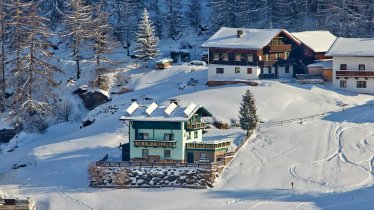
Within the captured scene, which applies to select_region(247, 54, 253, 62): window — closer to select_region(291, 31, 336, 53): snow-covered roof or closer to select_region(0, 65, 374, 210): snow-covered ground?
select_region(0, 65, 374, 210): snow-covered ground

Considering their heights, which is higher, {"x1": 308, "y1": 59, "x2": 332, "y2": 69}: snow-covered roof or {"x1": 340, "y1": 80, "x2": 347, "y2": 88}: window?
{"x1": 308, "y1": 59, "x2": 332, "y2": 69}: snow-covered roof

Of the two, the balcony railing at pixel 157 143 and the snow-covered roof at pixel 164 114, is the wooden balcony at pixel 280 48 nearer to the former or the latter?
the snow-covered roof at pixel 164 114

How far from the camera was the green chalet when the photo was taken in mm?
66562

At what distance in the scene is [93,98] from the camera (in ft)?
289

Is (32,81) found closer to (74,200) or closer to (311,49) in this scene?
(311,49)

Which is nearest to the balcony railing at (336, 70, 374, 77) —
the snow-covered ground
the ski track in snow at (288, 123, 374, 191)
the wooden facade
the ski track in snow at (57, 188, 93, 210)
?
the snow-covered ground

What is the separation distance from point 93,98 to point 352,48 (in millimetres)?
24262

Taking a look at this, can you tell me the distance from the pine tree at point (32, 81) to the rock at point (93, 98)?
9.84 ft

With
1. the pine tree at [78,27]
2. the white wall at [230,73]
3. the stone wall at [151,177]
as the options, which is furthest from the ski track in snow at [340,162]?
the pine tree at [78,27]

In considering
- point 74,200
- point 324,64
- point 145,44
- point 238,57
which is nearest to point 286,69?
point 324,64

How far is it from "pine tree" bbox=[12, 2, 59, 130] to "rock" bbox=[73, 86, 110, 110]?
118 inches

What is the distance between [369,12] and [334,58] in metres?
19.5

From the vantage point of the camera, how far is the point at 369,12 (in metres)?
101

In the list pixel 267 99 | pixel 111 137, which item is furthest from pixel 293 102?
pixel 111 137
